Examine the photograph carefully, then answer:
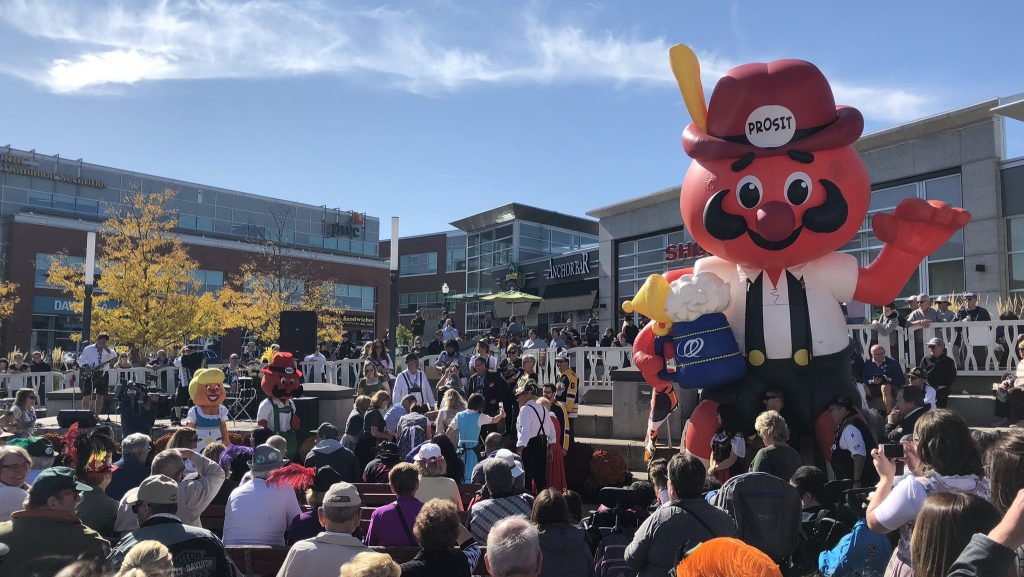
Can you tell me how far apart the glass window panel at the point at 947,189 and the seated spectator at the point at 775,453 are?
50.9 ft

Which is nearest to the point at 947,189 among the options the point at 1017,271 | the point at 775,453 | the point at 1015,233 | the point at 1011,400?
the point at 1015,233

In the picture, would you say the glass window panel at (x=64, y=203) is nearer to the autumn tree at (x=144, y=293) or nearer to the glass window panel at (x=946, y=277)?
the autumn tree at (x=144, y=293)

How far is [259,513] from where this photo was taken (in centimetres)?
532

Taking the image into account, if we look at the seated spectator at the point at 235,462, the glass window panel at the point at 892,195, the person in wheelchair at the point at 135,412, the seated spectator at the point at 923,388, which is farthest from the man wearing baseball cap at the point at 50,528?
the glass window panel at the point at 892,195

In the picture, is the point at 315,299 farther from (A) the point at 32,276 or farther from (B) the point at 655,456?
(B) the point at 655,456

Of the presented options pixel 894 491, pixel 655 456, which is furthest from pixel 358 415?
pixel 894 491

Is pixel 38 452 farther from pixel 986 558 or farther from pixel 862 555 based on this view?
pixel 986 558

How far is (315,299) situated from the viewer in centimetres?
3928

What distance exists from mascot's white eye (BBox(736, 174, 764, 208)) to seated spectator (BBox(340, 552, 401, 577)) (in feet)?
18.3

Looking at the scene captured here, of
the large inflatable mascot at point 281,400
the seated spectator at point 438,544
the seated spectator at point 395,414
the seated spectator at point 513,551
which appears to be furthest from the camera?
the large inflatable mascot at point 281,400

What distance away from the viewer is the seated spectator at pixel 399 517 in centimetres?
500

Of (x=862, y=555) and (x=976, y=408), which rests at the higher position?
(x=976, y=408)

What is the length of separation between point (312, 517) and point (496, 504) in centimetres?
126

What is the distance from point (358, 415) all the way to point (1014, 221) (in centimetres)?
1591
